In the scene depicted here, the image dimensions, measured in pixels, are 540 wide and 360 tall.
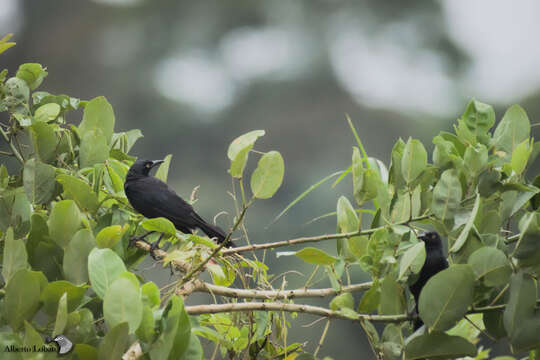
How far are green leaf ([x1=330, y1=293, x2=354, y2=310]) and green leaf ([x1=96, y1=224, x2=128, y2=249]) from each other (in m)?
0.35

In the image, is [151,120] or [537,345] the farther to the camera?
[151,120]

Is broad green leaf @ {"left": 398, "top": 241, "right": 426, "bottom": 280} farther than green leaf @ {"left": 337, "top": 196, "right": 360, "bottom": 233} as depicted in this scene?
No

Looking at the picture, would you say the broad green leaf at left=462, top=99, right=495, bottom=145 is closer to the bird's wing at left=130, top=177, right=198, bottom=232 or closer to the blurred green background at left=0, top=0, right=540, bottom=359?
the bird's wing at left=130, top=177, right=198, bottom=232

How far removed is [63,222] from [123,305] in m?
0.23

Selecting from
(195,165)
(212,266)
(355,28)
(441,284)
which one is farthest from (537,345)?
(355,28)

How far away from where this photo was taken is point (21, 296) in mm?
876

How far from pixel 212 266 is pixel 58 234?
25 centimetres

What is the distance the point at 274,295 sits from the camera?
3.50ft

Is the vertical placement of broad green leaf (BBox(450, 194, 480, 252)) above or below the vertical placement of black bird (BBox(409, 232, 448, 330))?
above

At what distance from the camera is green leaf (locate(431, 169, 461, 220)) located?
98 cm

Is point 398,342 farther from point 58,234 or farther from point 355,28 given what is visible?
point 355,28

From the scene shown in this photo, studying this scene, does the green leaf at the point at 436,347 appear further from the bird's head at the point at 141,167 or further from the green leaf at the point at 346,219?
the bird's head at the point at 141,167

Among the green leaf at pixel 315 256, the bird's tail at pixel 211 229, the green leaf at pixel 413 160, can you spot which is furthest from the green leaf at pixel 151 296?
the bird's tail at pixel 211 229

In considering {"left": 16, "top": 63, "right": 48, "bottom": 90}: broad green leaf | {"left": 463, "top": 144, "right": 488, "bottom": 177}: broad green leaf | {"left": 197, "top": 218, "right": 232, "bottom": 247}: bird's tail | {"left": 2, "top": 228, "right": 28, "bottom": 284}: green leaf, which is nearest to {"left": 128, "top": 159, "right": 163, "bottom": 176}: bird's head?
{"left": 197, "top": 218, "right": 232, "bottom": 247}: bird's tail
